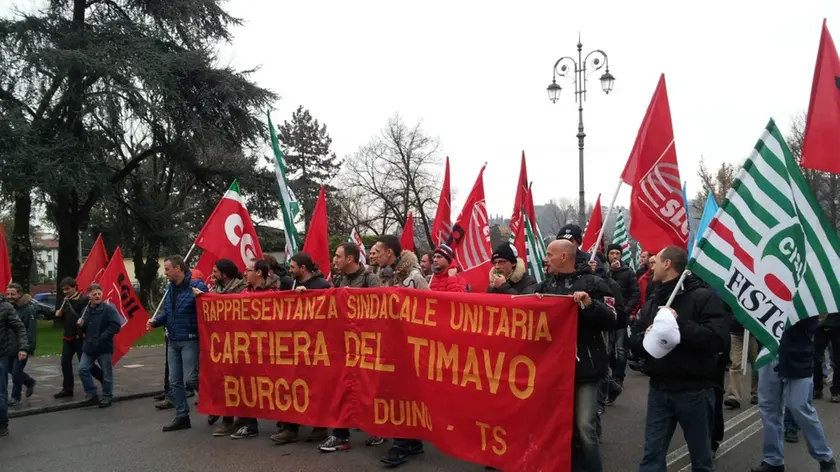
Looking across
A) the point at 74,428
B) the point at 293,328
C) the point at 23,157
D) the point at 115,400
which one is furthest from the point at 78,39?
the point at 293,328

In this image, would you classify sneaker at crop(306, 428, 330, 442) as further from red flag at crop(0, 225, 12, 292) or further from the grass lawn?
the grass lawn

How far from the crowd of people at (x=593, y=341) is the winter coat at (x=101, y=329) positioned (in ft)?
0.05

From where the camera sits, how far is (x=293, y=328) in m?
6.64

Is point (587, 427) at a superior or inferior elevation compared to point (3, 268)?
inferior

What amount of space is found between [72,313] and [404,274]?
19.4ft

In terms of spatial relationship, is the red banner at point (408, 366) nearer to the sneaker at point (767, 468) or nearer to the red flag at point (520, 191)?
the sneaker at point (767, 468)

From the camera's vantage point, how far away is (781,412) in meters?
5.41

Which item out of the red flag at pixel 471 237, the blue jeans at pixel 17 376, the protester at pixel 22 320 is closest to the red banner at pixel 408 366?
the blue jeans at pixel 17 376

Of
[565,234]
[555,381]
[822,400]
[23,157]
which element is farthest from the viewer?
[23,157]

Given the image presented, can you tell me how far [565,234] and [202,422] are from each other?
15.3 feet

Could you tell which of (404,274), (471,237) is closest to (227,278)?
(404,274)

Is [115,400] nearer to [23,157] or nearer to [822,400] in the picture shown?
[822,400]

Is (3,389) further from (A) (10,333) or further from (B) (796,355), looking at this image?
(B) (796,355)

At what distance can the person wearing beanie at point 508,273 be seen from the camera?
6.45 m
